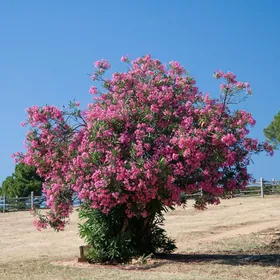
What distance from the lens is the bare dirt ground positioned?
1238 centimetres

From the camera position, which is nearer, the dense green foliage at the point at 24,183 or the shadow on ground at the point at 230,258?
the shadow on ground at the point at 230,258

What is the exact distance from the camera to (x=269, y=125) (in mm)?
53438

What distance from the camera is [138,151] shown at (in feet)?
41.6

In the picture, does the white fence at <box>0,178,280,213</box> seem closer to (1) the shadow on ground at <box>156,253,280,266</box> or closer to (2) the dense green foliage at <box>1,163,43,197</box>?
(2) the dense green foliage at <box>1,163,43,197</box>

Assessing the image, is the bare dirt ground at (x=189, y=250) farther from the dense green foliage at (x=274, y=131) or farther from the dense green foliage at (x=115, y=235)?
the dense green foliage at (x=274, y=131)

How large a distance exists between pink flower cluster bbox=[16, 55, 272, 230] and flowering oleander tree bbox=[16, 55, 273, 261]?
2 centimetres

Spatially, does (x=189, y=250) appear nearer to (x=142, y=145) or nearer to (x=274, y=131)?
(x=142, y=145)

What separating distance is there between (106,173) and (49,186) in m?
2.29

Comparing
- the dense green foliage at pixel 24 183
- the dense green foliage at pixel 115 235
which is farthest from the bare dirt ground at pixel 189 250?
the dense green foliage at pixel 24 183

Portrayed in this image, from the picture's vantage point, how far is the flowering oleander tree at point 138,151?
42.0ft

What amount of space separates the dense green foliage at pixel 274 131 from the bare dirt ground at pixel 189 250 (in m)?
20.6

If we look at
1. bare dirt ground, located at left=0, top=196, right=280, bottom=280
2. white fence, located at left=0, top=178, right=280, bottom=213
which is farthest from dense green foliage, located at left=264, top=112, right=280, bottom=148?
bare dirt ground, located at left=0, top=196, right=280, bottom=280

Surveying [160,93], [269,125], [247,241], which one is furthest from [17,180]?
[160,93]

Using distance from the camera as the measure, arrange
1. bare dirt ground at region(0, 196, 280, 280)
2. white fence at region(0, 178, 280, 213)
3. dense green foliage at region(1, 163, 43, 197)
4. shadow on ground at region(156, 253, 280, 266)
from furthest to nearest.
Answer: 1. dense green foliage at region(1, 163, 43, 197)
2. white fence at region(0, 178, 280, 213)
3. shadow on ground at region(156, 253, 280, 266)
4. bare dirt ground at region(0, 196, 280, 280)
